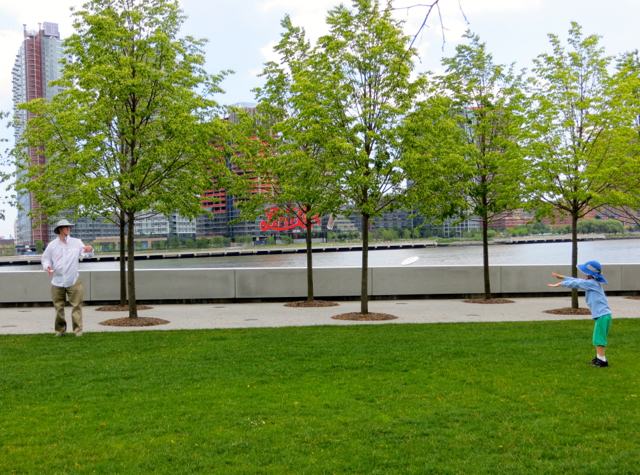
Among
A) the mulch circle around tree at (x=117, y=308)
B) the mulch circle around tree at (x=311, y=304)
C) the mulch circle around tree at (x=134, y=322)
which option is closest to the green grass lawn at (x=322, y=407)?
the mulch circle around tree at (x=134, y=322)

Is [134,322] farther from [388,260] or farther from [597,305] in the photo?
[388,260]

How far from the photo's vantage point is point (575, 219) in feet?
50.1

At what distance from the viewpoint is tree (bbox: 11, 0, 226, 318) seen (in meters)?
12.6

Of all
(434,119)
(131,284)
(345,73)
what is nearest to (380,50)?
(345,73)

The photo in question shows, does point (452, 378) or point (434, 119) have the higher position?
point (434, 119)

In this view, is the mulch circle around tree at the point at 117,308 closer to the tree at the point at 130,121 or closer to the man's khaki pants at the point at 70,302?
the tree at the point at 130,121

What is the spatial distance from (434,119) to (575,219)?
4763 millimetres

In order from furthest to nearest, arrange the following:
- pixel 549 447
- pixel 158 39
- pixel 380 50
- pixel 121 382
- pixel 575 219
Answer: pixel 575 219 → pixel 380 50 → pixel 158 39 → pixel 121 382 → pixel 549 447

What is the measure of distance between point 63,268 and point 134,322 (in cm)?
280

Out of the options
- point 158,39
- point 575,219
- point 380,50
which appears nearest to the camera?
point 158,39

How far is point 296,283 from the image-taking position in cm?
1806

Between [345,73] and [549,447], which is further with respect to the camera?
[345,73]

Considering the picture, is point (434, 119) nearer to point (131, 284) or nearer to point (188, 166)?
point (188, 166)

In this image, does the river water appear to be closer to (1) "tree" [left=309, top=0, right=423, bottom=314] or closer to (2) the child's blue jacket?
(1) "tree" [left=309, top=0, right=423, bottom=314]
